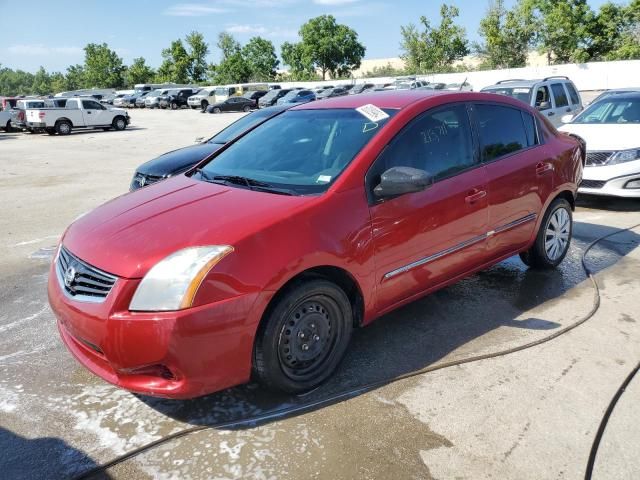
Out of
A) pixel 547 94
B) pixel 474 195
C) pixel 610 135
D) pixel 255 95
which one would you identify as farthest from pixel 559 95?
pixel 255 95

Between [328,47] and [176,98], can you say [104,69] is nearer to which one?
[328,47]

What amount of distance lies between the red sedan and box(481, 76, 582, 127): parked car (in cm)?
705

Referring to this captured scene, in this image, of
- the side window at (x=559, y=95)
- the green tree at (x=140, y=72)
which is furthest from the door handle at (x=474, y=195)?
the green tree at (x=140, y=72)

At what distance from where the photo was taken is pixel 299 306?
3.13 m

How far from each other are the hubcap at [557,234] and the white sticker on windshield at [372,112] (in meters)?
2.21

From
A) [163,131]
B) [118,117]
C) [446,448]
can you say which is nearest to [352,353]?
[446,448]

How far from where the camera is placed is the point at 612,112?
29.4 ft

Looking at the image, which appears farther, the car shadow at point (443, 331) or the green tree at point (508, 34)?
the green tree at point (508, 34)

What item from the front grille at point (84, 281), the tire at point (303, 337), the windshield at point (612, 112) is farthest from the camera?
the windshield at point (612, 112)

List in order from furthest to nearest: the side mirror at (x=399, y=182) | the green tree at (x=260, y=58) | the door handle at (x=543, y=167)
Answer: the green tree at (x=260, y=58)
the door handle at (x=543, y=167)
the side mirror at (x=399, y=182)

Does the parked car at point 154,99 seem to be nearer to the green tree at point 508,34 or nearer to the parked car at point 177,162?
the green tree at point 508,34

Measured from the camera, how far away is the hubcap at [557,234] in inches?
203

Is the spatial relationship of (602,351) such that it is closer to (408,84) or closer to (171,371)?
(171,371)

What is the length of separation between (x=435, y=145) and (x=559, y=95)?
9299 mm
